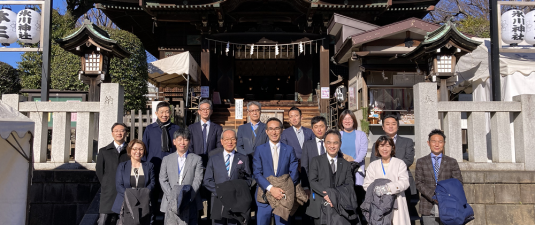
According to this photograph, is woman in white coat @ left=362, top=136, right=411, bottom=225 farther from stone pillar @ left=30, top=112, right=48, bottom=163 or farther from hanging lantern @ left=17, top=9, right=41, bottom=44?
hanging lantern @ left=17, top=9, right=41, bottom=44

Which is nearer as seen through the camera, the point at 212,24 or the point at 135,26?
the point at 212,24

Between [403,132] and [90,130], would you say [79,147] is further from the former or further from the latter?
[403,132]

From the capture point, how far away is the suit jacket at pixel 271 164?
4.25m

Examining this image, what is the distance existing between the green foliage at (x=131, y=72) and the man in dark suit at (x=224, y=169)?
6794mm

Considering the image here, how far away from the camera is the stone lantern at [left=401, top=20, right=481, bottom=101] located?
23.2 ft

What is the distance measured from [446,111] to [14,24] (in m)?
8.50

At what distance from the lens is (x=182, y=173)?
170 inches

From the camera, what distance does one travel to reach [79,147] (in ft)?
19.1

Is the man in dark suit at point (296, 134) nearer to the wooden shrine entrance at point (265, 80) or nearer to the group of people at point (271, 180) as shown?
the group of people at point (271, 180)

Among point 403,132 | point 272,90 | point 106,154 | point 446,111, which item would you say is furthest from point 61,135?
point 272,90

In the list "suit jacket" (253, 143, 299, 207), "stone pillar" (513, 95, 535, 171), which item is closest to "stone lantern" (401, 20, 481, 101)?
"stone pillar" (513, 95, 535, 171)

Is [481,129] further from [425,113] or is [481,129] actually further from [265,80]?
[265,80]

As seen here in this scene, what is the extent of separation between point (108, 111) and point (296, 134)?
311 cm

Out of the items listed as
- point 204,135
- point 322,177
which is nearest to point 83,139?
point 204,135
